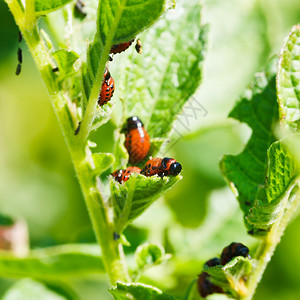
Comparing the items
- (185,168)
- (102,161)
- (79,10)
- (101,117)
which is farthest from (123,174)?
(185,168)

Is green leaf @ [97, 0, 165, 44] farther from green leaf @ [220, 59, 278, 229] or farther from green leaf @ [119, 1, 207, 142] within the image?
green leaf @ [220, 59, 278, 229]

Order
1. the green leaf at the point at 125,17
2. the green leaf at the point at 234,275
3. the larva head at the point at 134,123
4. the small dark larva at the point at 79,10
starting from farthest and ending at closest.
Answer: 1. the small dark larva at the point at 79,10
2. the larva head at the point at 134,123
3. the green leaf at the point at 234,275
4. the green leaf at the point at 125,17

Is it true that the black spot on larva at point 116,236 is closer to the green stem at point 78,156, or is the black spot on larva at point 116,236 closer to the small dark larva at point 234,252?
the green stem at point 78,156

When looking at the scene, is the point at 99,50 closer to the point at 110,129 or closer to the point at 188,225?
the point at 110,129

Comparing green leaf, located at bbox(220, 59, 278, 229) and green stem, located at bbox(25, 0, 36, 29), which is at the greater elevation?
green stem, located at bbox(25, 0, 36, 29)

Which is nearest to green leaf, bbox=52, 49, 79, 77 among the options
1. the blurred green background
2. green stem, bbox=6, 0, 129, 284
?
green stem, bbox=6, 0, 129, 284

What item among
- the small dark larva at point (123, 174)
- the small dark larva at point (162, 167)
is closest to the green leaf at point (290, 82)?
the small dark larva at point (162, 167)

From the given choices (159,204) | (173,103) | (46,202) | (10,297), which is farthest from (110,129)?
(46,202)
